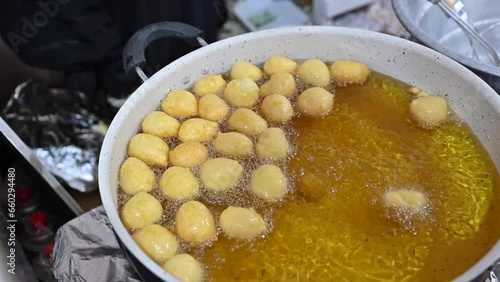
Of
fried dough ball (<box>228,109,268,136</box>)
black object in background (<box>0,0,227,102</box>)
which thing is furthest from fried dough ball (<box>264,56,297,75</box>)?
black object in background (<box>0,0,227,102</box>)

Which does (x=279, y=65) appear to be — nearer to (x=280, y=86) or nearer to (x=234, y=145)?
(x=280, y=86)

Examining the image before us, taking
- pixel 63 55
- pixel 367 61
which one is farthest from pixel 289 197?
pixel 63 55

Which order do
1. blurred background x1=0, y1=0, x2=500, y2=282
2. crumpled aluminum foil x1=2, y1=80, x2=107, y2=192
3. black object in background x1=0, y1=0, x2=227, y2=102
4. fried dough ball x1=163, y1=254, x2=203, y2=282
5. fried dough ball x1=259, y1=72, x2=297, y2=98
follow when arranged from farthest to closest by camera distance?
1. crumpled aluminum foil x1=2, y1=80, x2=107, y2=192
2. black object in background x1=0, y1=0, x2=227, y2=102
3. blurred background x1=0, y1=0, x2=500, y2=282
4. fried dough ball x1=259, y1=72, x2=297, y2=98
5. fried dough ball x1=163, y1=254, x2=203, y2=282

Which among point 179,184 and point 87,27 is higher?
point 179,184

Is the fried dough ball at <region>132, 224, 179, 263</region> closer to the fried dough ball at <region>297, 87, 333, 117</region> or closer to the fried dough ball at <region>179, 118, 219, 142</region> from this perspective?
the fried dough ball at <region>179, 118, 219, 142</region>

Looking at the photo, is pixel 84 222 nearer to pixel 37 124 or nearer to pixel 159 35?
pixel 159 35

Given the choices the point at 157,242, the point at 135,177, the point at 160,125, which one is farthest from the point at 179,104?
the point at 157,242
